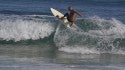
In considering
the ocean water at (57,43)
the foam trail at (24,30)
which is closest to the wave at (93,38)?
the ocean water at (57,43)

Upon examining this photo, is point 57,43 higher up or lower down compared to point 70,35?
lower down

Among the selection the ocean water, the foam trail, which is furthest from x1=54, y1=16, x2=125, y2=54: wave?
the foam trail

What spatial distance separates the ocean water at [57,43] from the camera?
1967 centimetres

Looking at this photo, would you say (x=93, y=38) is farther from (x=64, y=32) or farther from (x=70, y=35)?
(x=64, y=32)

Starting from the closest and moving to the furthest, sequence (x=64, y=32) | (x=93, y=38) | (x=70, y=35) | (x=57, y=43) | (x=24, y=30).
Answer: (x=57, y=43), (x=93, y=38), (x=70, y=35), (x=64, y=32), (x=24, y=30)

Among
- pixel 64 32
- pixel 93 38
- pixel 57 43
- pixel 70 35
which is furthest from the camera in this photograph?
pixel 64 32

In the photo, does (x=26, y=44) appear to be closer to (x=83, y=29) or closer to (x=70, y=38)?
(x=70, y=38)

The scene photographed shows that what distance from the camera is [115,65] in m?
19.8

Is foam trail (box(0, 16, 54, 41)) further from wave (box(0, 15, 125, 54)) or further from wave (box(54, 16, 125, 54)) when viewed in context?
wave (box(54, 16, 125, 54))

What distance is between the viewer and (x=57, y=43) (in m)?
24.1

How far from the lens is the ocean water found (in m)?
19.7

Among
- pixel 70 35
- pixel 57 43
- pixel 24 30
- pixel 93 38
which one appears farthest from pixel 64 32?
pixel 24 30

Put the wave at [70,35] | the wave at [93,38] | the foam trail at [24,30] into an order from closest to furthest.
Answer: the wave at [93,38] < the wave at [70,35] < the foam trail at [24,30]

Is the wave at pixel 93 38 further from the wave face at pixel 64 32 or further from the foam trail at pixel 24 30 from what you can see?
the foam trail at pixel 24 30
